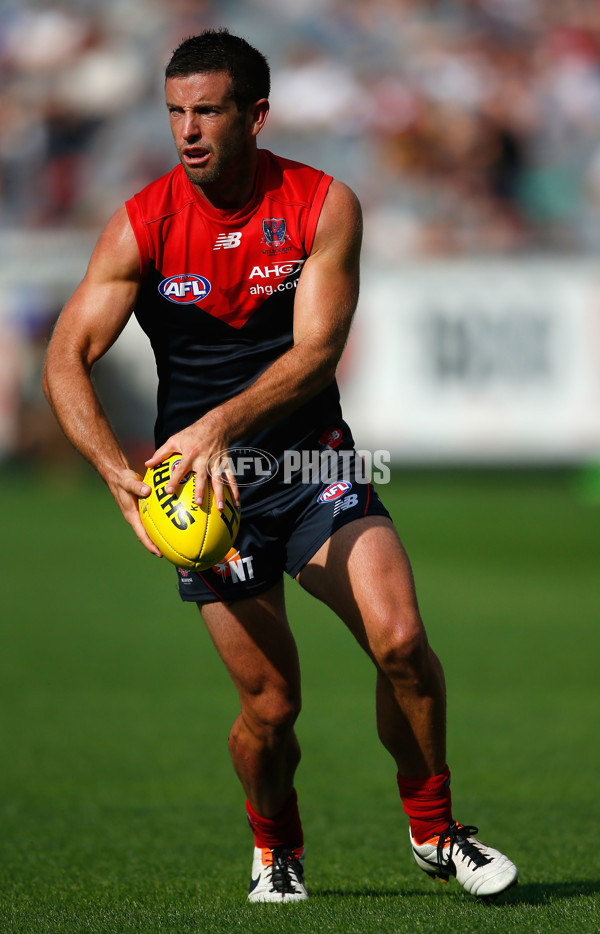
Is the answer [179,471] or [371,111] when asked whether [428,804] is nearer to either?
[179,471]

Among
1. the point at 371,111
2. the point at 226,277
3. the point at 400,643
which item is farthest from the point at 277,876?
the point at 371,111

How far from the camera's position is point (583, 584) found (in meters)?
12.4

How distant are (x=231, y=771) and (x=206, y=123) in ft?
12.2

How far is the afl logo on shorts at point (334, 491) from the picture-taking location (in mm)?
4258

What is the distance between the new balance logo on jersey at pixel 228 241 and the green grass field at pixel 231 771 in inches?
84.5

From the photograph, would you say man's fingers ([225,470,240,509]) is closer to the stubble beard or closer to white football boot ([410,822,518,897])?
the stubble beard

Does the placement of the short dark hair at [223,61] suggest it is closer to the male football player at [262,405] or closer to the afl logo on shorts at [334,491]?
the male football player at [262,405]

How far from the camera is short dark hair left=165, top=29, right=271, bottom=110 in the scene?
3.97m

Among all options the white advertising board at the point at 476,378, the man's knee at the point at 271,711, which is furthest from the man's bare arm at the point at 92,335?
the white advertising board at the point at 476,378

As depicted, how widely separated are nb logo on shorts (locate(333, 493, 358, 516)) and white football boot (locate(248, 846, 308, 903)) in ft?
4.07

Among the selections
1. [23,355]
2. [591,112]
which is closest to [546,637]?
[23,355]

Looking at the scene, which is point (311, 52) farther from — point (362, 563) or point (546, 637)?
point (362, 563)

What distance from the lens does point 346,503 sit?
4.23 metres

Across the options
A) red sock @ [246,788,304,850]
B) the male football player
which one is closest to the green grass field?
red sock @ [246,788,304,850]
